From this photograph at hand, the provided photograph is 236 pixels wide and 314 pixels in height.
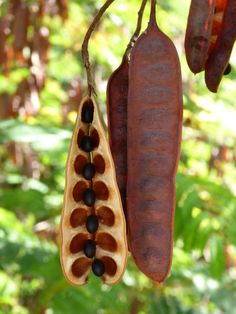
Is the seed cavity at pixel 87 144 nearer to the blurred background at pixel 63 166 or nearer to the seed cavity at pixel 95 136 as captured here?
the seed cavity at pixel 95 136

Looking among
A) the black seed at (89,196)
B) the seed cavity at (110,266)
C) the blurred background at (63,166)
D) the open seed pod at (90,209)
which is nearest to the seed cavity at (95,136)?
the open seed pod at (90,209)

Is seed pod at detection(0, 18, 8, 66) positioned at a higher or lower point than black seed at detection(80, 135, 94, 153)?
lower

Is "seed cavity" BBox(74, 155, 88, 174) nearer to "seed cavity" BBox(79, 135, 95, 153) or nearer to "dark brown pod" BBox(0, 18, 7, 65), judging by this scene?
"seed cavity" BBox(79, 135, 95, 153)

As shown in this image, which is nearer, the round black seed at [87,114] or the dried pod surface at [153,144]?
the dried pod surface at [153,144]

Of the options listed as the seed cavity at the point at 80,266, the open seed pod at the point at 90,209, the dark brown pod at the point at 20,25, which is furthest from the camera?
the dark brown pod at the point at 20,25

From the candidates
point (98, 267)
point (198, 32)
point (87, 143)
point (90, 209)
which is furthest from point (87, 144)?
point (198, 32)

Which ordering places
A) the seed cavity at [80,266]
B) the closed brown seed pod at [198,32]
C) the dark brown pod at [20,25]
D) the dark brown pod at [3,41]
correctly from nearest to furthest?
the closed brown seed pod at [198,32] < the seed cavity at [80,266] < the dark brown pod at [20,25] < the dark brown pod at [3,41]

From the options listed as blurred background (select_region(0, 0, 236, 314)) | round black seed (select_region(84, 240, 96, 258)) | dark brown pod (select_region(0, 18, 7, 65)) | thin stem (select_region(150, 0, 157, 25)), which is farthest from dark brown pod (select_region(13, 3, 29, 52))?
thin stem (select_region(150, 0, 157, 25))
